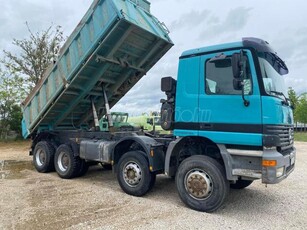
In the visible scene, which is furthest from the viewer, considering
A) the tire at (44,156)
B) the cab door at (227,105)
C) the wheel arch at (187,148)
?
the tire at (44,156)

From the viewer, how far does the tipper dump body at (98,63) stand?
5820mm

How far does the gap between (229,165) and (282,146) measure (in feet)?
2.99

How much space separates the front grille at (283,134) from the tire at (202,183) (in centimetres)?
99

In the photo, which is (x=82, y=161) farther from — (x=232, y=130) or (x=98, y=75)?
(x=232, y=130)

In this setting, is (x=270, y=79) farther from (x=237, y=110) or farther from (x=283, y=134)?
(x=283, y=134)

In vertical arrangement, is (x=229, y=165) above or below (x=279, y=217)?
above

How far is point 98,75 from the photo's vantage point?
6734 mm

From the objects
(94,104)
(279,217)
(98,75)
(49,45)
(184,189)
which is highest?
(49,45)

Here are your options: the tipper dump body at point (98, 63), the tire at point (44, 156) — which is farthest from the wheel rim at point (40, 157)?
the tipper dump body at point (98, 63)

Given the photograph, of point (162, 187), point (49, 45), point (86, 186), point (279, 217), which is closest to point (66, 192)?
point (86, 186)

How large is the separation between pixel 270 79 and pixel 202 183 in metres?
2.04

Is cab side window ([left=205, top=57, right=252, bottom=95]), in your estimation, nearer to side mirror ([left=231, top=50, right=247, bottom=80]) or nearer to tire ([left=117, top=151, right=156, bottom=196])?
side mirror ([left=231, top=50, right=247, bottom=80])

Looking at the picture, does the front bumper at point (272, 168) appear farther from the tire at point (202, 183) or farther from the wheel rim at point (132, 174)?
the wheel rim at point (132, 174)

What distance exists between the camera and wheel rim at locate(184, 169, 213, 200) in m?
4.55
